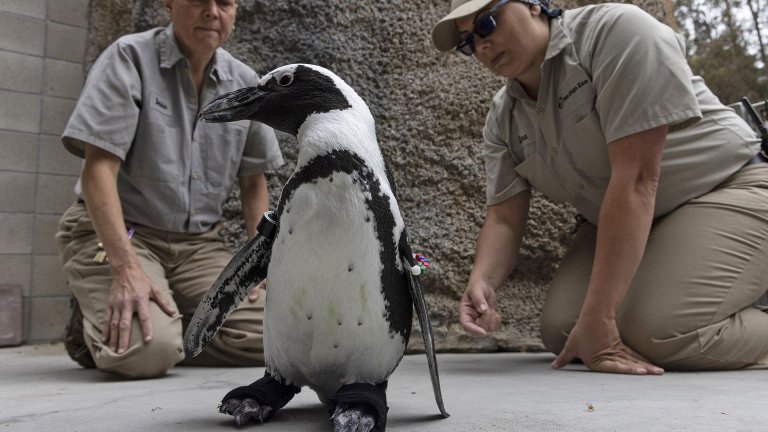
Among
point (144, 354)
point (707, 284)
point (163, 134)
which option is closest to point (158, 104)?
point (163, 134)

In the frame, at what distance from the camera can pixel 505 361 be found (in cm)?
192

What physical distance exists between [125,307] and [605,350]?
1.12 metres

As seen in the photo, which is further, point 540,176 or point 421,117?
point 421,117

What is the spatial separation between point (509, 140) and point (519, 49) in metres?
0.31

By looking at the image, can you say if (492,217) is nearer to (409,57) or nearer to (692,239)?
(692,239)

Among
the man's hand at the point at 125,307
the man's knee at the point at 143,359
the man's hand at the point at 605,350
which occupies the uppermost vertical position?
the man's hand at the point at 605,350

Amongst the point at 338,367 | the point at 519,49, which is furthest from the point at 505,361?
the point at 338,367

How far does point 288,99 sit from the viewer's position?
103 centimetres

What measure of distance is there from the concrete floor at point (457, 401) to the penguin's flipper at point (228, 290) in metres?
0.12

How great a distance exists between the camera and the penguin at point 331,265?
0.96 meters

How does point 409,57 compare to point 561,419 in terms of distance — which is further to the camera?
point 409,57

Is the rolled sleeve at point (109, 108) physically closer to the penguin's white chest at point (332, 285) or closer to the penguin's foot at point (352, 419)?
the penguin's white chest at point (332, 285)

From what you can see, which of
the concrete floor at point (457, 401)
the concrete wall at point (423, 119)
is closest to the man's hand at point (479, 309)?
the concrete floor at point (457, 401)

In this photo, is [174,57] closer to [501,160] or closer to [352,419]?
[501,160]
